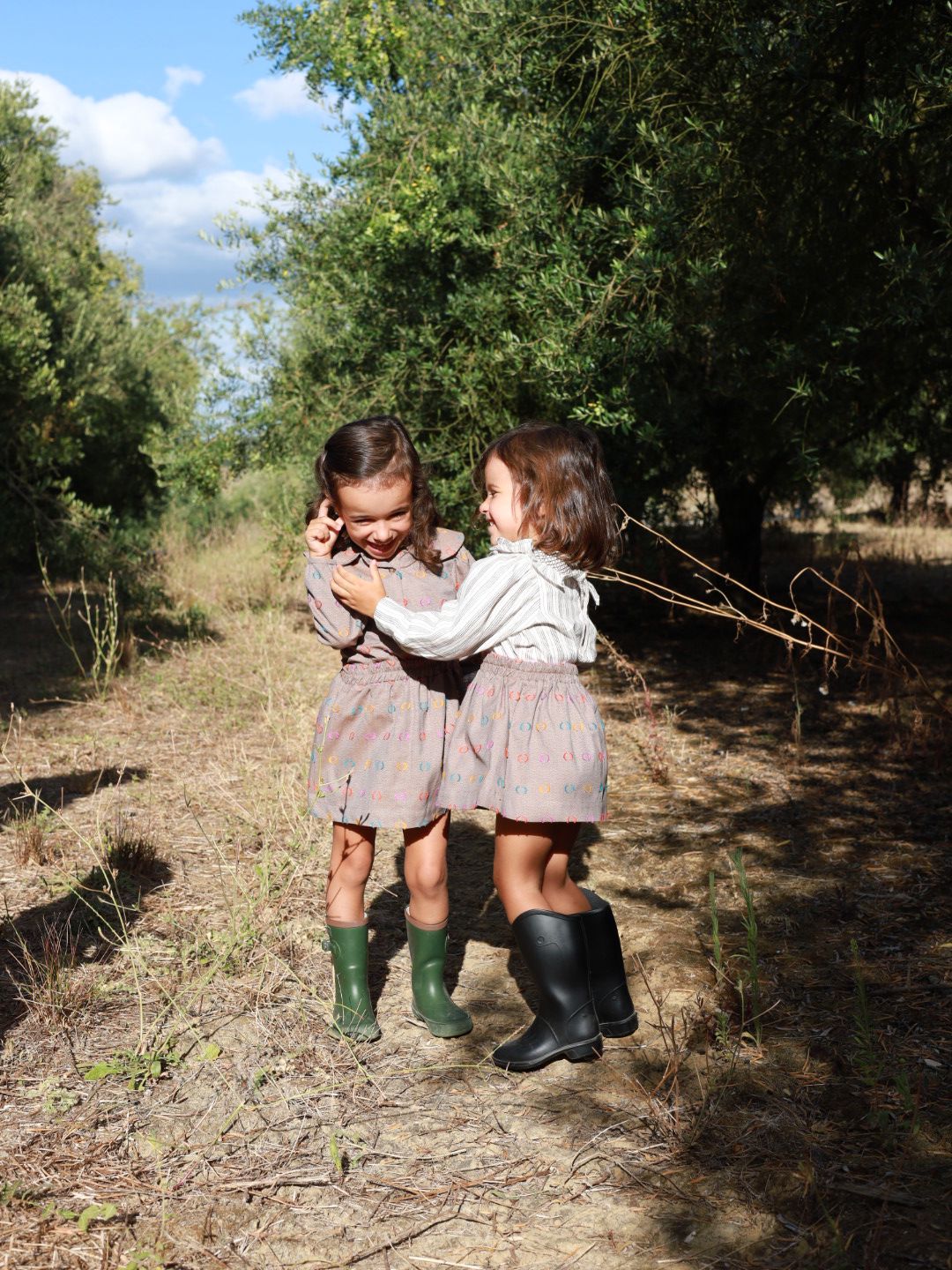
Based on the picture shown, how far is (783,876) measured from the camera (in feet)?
14.4

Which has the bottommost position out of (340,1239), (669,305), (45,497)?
(340,1239)

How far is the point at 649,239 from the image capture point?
20.9 feet

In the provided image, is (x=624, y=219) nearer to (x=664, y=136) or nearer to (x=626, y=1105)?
(x=664, y=136)

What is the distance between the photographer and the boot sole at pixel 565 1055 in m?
3.07

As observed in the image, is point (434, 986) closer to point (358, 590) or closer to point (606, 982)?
point (606, 982)

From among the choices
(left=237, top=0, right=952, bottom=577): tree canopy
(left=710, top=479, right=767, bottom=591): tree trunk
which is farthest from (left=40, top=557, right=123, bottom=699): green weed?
(left=710, top=479, right=767, bottom=591): tree trunk

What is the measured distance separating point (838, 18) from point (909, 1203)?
4.94m

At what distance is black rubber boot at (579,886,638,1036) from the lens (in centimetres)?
322

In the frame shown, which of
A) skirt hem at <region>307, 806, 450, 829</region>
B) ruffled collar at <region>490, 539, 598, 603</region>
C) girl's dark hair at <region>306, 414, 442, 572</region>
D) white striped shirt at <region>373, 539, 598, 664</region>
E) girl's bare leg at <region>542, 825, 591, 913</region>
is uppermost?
girl's dark hair at <region>306, 414, 442, 572</region>

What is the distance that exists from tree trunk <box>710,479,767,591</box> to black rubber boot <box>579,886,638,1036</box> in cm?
700

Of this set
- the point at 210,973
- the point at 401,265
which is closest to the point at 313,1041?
the point at 210,973

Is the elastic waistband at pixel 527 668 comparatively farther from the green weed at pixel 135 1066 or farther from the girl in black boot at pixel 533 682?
the green weed at pixel 135 1066

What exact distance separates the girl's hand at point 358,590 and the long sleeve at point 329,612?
0.04 metres

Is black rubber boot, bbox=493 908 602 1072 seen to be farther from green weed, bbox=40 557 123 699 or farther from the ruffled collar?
green weed, bbox=40 557 123 699
